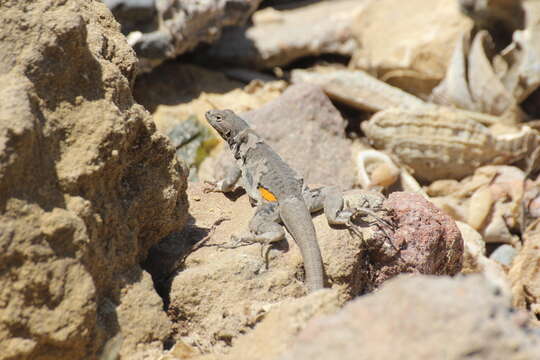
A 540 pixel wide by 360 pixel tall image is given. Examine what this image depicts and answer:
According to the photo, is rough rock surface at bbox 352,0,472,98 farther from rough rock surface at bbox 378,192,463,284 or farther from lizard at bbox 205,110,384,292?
rough rock surface at bbox 378,192,463,284

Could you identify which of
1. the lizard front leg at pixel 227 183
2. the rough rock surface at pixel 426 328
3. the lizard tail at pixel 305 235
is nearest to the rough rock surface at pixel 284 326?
the rough rock surface at pixel 426 328

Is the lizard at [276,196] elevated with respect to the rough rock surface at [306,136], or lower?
elevated

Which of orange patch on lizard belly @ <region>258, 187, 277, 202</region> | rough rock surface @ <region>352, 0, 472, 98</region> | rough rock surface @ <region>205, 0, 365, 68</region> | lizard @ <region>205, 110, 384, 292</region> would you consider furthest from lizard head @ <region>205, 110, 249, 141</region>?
rough rock surface @ <region>205, 0, 365, 68</region>

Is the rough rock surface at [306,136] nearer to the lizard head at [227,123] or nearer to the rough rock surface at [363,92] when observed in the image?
the rough rock surface at [363,92]

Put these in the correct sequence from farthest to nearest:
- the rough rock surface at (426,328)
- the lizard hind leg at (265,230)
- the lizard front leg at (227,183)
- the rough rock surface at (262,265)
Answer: the lizard front leg at (227,183), the lizard hind leg at (265,230), the rough rock surface at (262,265), the rough rock surface at (426,328)

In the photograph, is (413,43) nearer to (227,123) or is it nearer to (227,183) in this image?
(227,123)

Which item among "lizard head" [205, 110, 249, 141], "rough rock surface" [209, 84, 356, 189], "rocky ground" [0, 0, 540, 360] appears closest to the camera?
"rocky ground" [0, 0, 540, 360]
